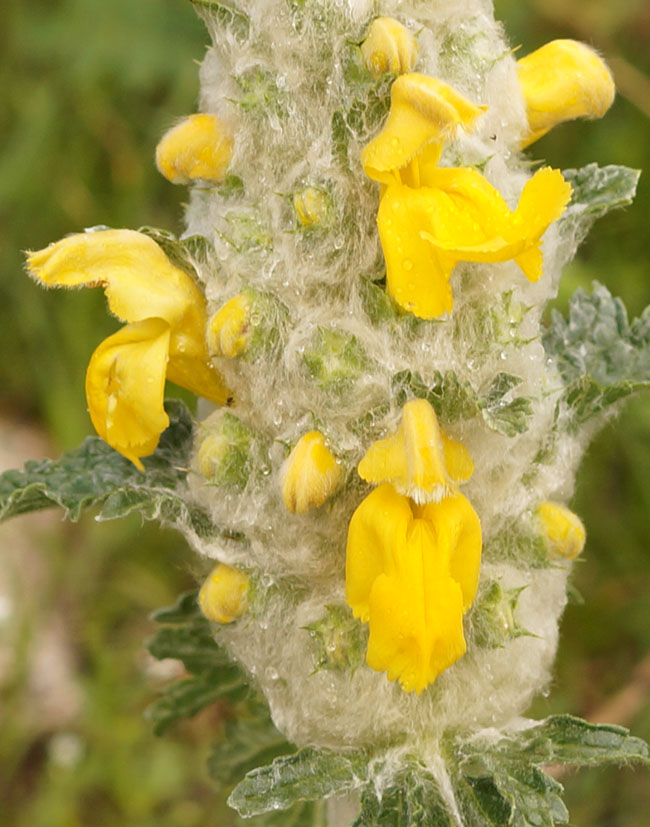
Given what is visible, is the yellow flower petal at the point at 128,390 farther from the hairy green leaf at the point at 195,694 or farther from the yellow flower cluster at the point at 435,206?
the hairy green leaf at the point at 195,694

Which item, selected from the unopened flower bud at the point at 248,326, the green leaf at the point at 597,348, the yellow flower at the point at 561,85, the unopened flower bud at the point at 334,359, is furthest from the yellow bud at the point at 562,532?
the yellow flower at the point at 561,85

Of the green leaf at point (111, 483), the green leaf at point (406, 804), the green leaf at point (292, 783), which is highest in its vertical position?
the green leaf at point (111, 483)

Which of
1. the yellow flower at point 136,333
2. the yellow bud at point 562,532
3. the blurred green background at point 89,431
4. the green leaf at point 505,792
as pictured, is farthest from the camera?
the blurred green background at point 89,431

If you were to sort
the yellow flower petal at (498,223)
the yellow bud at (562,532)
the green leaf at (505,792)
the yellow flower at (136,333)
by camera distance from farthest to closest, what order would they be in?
the yellow bud at (562,532) → the yellow flower at (136,333) → the green leaf at (505,792) → the yellow flower petal at (498,223)

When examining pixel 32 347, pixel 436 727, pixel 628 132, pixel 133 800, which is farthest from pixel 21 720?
pixel 628 132

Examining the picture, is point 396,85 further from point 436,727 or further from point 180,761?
point 180,761

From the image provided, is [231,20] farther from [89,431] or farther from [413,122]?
[89,431]
